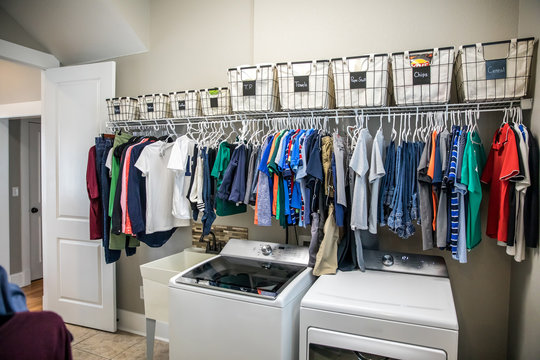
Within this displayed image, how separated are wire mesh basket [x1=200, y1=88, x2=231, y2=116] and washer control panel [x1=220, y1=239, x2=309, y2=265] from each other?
97 centimetres

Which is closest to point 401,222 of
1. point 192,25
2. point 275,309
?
point 275,309

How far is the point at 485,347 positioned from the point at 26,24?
4.50 metres

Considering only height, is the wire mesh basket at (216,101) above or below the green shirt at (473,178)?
above

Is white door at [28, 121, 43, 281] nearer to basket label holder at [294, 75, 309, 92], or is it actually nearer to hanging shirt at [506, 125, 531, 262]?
basket label holder at [294, 75, 309, 92]

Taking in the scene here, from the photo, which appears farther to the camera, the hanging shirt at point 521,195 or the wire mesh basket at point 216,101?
the wire mesh basket at point 216,101

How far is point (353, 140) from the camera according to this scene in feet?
7.01

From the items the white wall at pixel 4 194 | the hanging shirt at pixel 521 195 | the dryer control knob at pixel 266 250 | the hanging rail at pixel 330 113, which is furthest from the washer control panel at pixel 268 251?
the white wall at pixel 4 194

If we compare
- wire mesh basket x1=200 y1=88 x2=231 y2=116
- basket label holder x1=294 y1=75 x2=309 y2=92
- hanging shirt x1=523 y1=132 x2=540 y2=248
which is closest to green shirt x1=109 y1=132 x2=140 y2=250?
wire mesh basket x1=200 y1=88 x2=231 y2=116

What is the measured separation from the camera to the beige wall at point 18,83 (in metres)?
3.79

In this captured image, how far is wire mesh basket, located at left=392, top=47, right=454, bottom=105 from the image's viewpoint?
1881 millimetres

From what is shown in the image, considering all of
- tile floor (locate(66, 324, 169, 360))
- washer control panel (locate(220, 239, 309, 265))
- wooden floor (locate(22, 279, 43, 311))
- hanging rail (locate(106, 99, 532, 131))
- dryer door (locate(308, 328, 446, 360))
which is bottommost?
tile floor (locate(66, 324, 169, 360))

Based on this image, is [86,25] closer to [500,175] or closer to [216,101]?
[216,101]

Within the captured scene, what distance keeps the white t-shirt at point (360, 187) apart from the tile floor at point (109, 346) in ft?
6.39

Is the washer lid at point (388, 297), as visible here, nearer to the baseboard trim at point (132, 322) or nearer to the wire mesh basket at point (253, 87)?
the wire mesh basket at point (253, 87)
